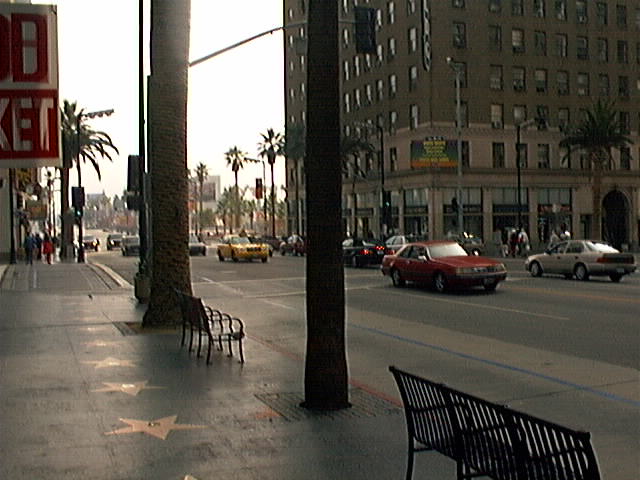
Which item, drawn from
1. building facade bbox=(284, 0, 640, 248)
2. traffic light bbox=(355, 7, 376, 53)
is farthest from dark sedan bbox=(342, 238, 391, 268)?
building facade bbox=(284, 0, 640, 248)

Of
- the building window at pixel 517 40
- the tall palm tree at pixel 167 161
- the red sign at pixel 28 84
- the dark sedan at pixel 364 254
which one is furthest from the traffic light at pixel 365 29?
the building window at pixel 517 40

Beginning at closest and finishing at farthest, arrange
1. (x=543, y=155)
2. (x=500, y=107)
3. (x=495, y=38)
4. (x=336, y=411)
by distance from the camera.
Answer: (x=336, y=411), (x=495, y=38), (x=500, y=107), (x=543, y=155)

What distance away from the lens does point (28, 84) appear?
5.36 metres

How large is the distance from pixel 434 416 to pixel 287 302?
1656 centimetres

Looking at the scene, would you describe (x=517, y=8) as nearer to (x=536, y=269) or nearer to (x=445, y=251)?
(x=536, y=269)

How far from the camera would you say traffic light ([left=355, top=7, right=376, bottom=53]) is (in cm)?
1747

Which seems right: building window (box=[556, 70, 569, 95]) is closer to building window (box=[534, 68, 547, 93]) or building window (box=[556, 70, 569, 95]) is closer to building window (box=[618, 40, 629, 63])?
building window (box=[534, 68, 547, 93])

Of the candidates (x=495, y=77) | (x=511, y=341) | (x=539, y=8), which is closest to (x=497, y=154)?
(x=495, y=77)

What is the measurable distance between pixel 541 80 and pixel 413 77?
11880 mm

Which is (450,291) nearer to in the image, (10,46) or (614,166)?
(10,46)

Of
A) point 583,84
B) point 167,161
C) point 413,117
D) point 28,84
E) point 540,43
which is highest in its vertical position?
point 540,43

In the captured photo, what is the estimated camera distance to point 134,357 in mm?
12742

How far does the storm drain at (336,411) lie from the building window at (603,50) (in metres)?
72.0

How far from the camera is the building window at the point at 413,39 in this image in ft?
226
